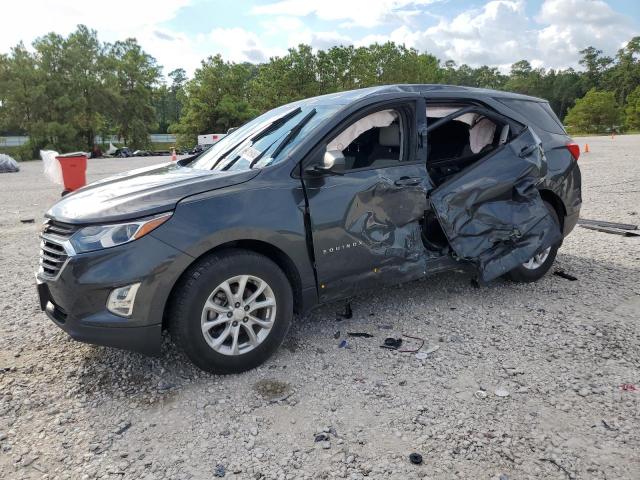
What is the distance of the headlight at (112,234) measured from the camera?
278cm

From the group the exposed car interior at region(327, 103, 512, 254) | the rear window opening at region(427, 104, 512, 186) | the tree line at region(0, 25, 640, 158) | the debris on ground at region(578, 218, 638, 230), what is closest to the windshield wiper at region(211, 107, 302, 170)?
the exposed car interior at region(327, 103, 512, 254)

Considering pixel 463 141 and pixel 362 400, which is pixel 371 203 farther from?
pixel 463 141

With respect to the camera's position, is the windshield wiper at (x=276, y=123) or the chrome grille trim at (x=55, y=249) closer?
the chrome grille trim at (x=55, y=249)

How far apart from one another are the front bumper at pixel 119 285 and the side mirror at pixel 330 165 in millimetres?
1074

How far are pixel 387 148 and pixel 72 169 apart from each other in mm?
8773

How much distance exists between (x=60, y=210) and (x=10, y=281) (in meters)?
2.69

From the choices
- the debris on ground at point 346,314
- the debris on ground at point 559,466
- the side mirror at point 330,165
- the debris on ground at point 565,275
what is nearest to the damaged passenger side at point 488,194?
the debris on ground at point 565,275

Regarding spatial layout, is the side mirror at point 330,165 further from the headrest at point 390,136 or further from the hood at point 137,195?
the headrest at point 390,136

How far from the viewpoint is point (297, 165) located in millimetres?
3318

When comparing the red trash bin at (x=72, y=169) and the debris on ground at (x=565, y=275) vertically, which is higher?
the red trash bin at (x=72, y=169)

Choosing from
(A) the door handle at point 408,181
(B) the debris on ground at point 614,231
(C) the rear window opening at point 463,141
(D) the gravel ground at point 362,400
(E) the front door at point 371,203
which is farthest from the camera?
(B) the debris on ground at point 614,231

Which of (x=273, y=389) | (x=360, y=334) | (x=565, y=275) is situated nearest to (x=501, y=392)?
(x=360, y=334)

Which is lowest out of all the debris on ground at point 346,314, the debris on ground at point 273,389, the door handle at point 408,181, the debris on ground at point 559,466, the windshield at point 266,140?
the debris on ground at point 559,466

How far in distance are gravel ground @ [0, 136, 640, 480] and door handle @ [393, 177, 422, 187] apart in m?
1.14
